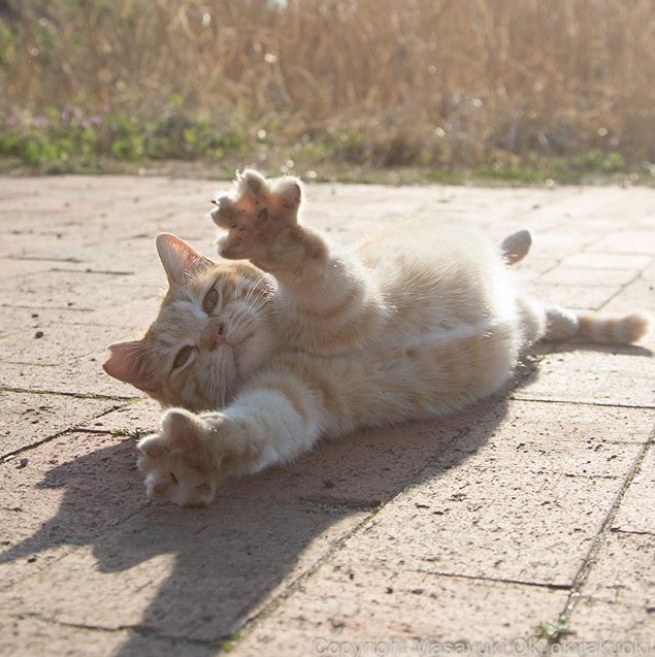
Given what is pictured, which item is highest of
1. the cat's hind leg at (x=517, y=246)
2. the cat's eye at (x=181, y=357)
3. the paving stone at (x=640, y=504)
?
the cat's hind leg at (x=517, y=246)

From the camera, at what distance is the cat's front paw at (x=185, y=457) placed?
2361 mm

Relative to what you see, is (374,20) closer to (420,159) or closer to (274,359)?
(420,159)

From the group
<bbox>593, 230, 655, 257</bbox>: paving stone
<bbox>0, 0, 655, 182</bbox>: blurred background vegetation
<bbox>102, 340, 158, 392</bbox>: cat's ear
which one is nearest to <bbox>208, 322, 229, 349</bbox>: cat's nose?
<bbox>102, 340, 158, 392</bbox>: cat's ear

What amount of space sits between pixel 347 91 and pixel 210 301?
8.20 meters

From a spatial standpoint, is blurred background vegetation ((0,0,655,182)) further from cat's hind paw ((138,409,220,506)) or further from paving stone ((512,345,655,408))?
cat's hind paw ((138,409,220,506))

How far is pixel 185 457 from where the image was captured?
94.6 inches

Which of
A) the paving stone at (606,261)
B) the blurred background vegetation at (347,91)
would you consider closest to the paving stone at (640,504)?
the paving stone at (606,261)

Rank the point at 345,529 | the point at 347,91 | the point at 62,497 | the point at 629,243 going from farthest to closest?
the point at 347,91, the point at 629,243, the point at 62,497, the point at 345,529

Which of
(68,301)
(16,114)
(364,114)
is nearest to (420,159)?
(364,114)

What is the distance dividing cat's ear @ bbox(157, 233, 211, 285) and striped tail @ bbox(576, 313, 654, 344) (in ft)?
4.95

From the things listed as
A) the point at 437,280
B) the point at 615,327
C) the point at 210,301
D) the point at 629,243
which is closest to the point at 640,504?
the point at 437,280

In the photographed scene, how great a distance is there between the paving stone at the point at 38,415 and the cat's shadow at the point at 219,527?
23 cm

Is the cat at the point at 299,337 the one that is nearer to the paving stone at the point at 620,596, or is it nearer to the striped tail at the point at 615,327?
the striped tail at the point at 615,327

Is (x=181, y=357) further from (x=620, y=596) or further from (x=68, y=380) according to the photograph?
(x=620, y=596)
